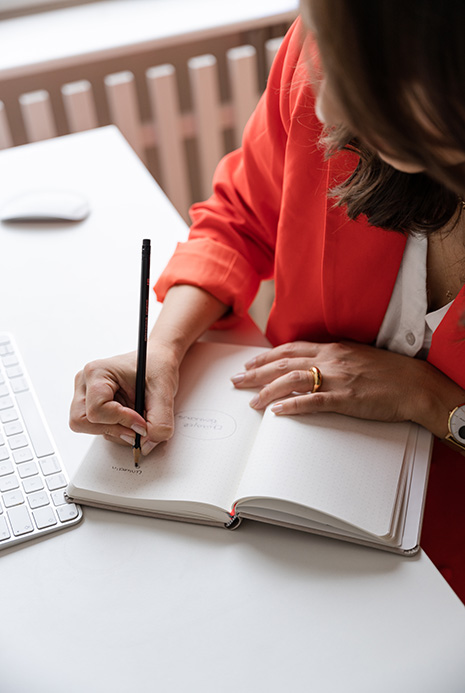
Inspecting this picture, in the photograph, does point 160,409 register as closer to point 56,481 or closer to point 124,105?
point 56,481

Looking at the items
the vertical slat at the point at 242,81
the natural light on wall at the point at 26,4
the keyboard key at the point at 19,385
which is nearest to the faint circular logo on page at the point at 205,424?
the keyboard key at the point at 19,385

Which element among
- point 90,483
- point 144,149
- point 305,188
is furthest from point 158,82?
point 90,483

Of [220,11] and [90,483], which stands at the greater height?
[220,11]

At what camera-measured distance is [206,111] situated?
1861mm

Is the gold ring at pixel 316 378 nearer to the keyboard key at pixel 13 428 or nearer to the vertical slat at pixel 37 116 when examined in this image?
the keyboard key at pixel 13 428

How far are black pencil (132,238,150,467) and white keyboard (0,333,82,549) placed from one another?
92mm

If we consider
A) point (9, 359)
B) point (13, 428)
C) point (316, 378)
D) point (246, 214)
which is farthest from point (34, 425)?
point (246, 214)

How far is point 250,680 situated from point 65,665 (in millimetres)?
163

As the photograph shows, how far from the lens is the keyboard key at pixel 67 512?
71cm

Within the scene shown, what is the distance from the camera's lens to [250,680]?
590 mm

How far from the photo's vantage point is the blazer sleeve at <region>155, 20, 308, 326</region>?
36.8 inches

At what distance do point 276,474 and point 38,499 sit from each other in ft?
0.84

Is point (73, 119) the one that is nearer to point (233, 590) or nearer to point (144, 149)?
point (144, 149)

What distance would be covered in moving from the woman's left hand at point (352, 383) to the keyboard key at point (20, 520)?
0.28m
